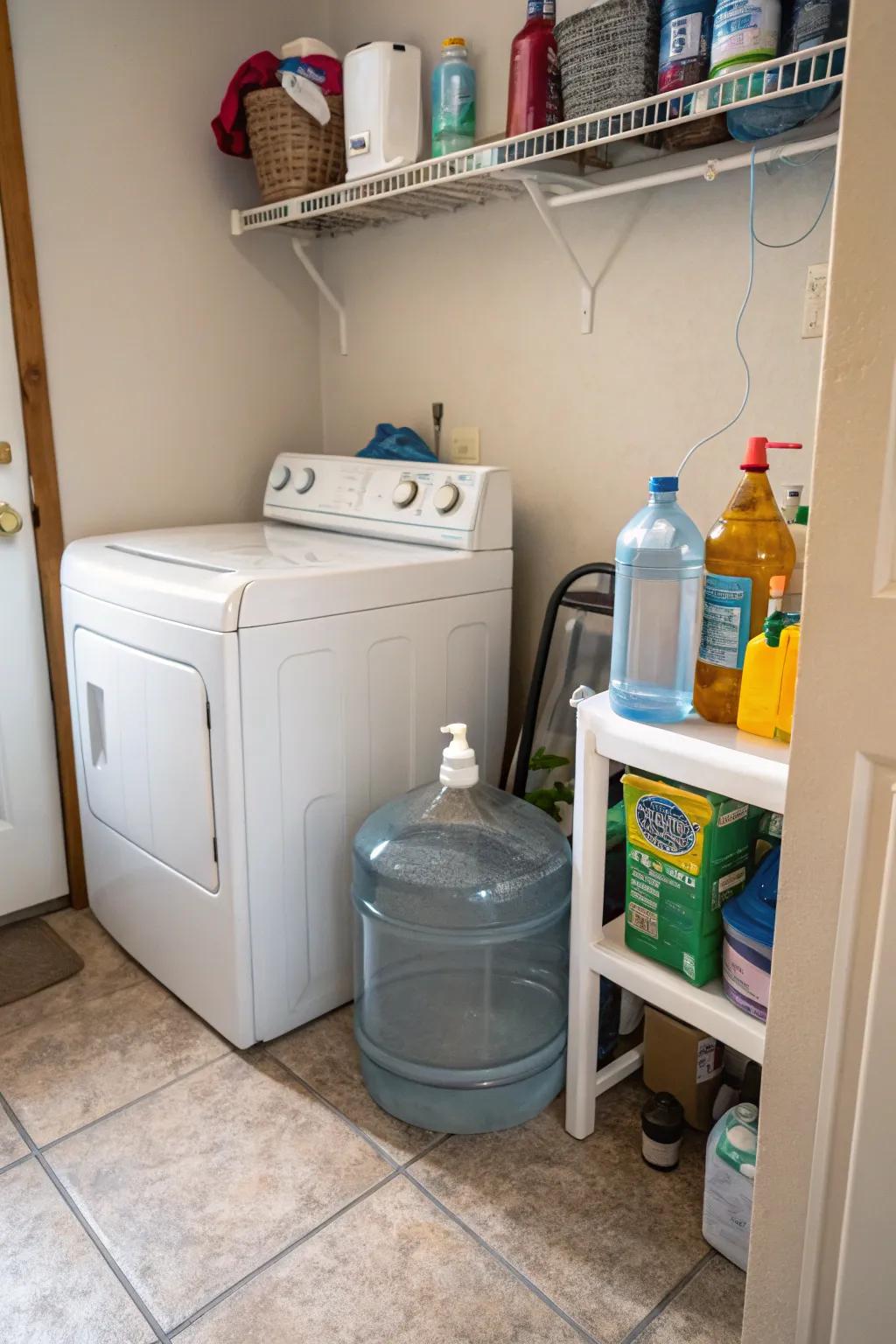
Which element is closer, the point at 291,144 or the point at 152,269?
the point at 291,144

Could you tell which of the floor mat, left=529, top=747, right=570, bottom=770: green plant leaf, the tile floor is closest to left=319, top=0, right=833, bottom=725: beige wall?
left=529, top=747, right=570, bottom=770: green plant leaf

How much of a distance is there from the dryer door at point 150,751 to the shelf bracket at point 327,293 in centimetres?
110

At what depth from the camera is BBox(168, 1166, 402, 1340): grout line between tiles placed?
4.00 feet

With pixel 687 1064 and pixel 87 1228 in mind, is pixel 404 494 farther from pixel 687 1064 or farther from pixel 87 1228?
pixel 87 1228

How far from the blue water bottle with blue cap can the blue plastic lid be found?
0.80 feet

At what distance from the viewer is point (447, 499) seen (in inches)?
75.1

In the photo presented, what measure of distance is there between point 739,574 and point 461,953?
87cm

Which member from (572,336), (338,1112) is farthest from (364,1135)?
(572,336)

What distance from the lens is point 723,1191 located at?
128 cm

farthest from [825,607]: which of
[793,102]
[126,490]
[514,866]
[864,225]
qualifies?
[126,490]

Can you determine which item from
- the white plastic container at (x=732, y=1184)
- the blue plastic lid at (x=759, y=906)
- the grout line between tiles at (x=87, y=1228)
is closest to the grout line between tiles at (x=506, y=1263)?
the white plastic container at (x=732, y=1184)

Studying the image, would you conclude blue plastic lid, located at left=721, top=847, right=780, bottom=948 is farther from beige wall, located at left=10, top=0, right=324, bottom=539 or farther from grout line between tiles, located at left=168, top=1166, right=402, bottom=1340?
beige wall, located at left=10, top=0, right=324, bottom=539

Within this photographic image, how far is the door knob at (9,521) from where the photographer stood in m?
2.04

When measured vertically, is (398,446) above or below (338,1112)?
above
